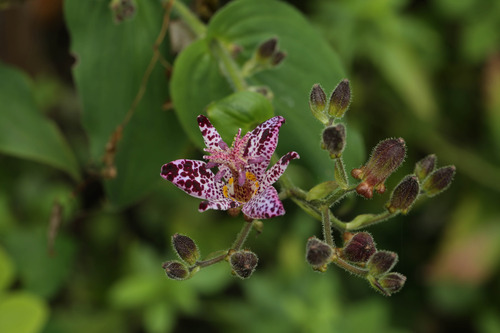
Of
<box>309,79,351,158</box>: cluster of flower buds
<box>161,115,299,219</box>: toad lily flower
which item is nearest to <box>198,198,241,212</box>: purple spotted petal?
<box>161,115,299,219</box>: toad lily flower

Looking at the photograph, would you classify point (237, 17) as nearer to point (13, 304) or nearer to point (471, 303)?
point (13, 304)

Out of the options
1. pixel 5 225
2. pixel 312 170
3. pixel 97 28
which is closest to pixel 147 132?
pixel 97 28

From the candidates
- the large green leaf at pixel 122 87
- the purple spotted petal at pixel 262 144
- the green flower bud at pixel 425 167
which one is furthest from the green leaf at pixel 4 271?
the green flower bud at pixel 425 167

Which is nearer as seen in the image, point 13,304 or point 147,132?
point 147,132

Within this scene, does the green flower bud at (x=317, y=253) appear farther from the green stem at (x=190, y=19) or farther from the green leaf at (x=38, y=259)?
the green leaf at (x=38, y=259)

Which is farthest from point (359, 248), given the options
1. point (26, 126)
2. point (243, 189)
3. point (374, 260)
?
point (26, 126)

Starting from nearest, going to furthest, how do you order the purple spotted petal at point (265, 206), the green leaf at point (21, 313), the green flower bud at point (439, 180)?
the purple spotted petal at point (265, 206), the green flower bud at point (439, 180), the green leaf at point (21, 313)

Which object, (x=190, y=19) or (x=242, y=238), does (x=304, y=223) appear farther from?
(x=242, y=238)
